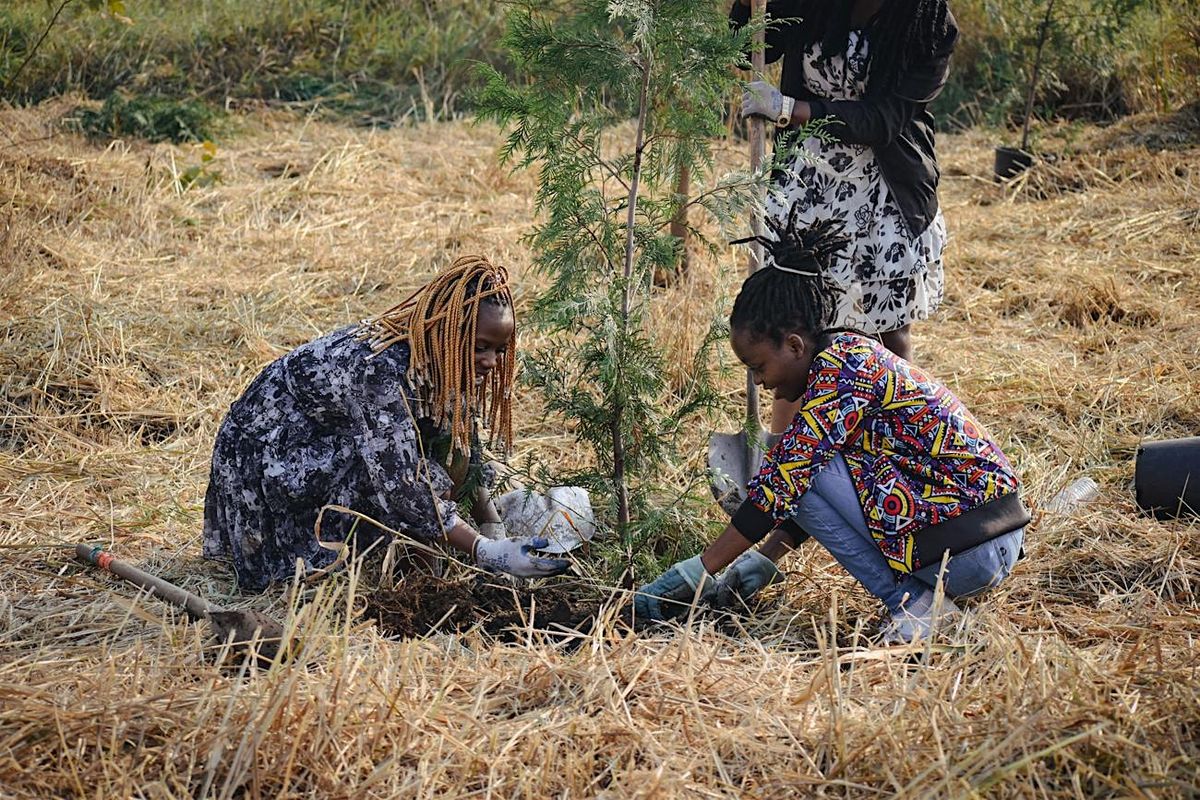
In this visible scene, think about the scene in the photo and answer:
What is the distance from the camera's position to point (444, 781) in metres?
2.31

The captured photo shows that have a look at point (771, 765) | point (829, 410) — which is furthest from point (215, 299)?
point (771, 765)

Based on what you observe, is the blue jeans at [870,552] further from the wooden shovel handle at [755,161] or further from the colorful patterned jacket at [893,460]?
the wooden shovel handle at [755,161]

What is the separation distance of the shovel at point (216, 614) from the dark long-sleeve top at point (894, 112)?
6.74 ft

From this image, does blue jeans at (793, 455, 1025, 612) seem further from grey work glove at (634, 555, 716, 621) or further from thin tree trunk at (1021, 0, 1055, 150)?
thin tree trunk at (1021, 0, 1055, 150)

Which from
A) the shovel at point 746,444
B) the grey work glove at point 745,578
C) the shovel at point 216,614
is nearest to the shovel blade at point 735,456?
the shovel at point 746,444

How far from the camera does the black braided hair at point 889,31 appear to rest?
3582 mm

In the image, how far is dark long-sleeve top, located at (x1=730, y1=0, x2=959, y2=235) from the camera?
3641 millimetres

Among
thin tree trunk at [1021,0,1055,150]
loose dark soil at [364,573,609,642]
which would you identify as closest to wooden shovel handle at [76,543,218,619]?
loose dark soil at [364,573,609,642]

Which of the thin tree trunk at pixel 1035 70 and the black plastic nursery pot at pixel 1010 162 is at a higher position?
the thin tree trunk at pixel 1035 70

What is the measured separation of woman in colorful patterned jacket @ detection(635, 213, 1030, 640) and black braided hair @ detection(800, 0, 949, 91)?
2.98 ft

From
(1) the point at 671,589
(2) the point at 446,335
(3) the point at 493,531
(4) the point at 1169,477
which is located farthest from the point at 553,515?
(4) the point at 1169,477

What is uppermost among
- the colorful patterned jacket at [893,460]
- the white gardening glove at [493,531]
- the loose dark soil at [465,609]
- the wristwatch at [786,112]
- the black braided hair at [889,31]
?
the black braided hair at [889,31]

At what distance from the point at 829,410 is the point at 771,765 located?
35.4 inches

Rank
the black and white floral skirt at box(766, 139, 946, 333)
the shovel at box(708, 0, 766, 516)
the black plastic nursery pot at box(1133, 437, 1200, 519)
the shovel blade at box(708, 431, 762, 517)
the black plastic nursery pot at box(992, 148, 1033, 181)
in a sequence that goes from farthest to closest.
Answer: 1. the black plastic nursery pot at box(992, 148, 1033, 181)
2. the shovel blade at box(708, 431, 762, 517)
3. the black and white floral skirt at box(766, 139, 946, 333)
4. the black plastic nursery pot at box(1133, 437, 1200, 519)
5. the shovel at box(708, 0, 766, 516)
